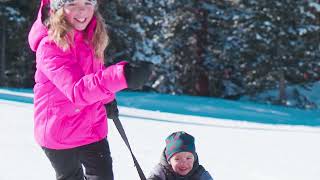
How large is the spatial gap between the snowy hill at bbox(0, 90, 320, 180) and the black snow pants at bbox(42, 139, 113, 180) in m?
2.12

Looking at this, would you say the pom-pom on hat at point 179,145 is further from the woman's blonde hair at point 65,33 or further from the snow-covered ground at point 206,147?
the snow-covered ground at point 206,147

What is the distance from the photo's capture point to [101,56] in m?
2.76

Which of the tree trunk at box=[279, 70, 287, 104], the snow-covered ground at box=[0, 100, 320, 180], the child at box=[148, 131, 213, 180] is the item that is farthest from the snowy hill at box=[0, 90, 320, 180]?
the tree trunk at box=[279, 70, 287, 104]

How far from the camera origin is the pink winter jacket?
7.72 ft

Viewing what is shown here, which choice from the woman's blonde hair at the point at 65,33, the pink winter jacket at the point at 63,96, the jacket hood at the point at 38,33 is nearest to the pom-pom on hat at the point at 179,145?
the pink winter jacket at the point at 63,96

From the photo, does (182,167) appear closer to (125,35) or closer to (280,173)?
(280,173)

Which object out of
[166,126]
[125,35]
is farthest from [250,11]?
[166,126]

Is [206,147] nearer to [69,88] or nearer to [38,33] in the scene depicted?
[38,33]

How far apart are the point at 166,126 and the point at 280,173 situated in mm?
3093

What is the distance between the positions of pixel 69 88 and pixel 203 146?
469 cm

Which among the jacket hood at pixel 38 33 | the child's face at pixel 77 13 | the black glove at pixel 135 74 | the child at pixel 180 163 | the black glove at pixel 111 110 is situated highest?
the child's face at pixel 77 13

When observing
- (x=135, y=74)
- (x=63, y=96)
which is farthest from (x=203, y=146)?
(x=135, y=74)

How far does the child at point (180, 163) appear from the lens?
3.37 m

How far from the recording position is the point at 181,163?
3396mm
